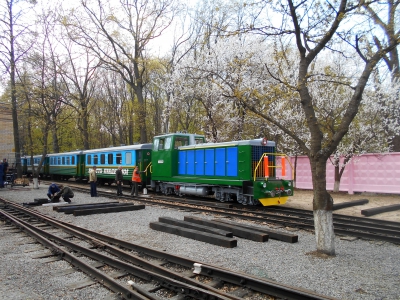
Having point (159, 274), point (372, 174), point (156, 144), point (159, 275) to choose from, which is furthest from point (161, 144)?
point (159, 275)

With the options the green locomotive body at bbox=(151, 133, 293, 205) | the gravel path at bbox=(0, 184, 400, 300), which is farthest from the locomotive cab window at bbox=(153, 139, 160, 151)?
the gravel path at bbox=(0, 184, 400, 300)

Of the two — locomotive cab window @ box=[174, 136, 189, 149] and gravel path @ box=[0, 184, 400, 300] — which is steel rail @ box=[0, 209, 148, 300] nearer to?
gravel path @ box=[0, 184, 400, 300]

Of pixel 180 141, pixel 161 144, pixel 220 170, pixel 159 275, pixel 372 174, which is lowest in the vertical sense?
pixel 159 275

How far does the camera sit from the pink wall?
15688 millimetres

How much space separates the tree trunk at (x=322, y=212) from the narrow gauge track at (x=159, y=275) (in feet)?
7.31

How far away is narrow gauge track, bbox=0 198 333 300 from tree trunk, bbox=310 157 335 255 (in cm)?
223

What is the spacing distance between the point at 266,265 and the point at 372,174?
1340 cm

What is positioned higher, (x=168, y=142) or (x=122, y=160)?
(x=168, y=142)

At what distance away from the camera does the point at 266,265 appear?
5.66 metres

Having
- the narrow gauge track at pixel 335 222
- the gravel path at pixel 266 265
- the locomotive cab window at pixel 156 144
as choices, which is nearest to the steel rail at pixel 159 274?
the gravel path at pixel 266 265

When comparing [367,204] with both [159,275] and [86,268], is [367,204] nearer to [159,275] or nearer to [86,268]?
[159,275]

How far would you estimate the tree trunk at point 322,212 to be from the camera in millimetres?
6154

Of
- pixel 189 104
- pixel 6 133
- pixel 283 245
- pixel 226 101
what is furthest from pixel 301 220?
pixel 6 133

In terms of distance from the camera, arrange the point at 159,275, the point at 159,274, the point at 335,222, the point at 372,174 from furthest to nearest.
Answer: the point at 372,174 < the point at 335,222 < the point at 159,274 < the point at 159,275
